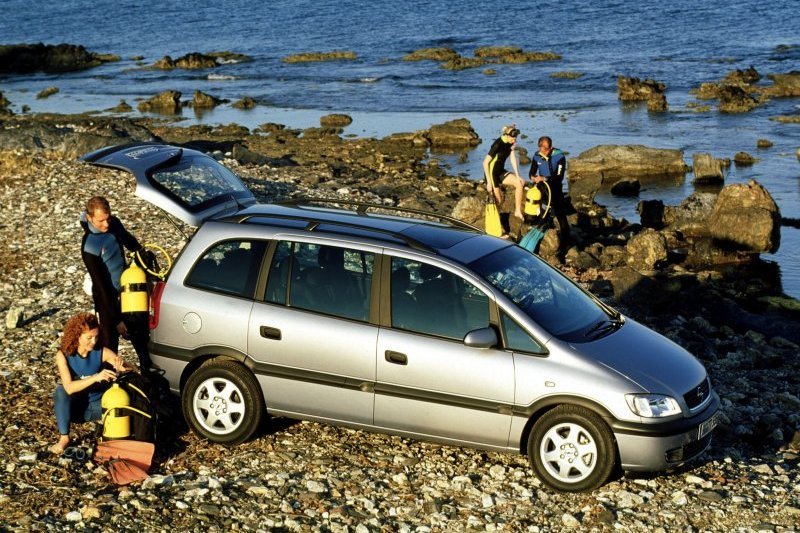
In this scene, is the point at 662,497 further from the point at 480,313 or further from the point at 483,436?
the point at 480,313

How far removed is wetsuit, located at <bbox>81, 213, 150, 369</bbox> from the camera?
10012 mm

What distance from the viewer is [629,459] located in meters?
8.39

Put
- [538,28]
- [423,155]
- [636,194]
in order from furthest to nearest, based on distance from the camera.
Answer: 1. [538,28]
2. [423,155]
3. [636,194]

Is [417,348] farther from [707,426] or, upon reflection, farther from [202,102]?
[202,102]

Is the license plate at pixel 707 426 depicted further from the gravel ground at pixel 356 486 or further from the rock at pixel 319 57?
the rock at pixel 319 57

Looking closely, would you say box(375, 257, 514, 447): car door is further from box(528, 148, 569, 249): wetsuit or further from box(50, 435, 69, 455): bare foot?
box(528, 148, 569, 249): wetsuit

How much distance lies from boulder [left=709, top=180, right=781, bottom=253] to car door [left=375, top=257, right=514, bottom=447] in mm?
13297

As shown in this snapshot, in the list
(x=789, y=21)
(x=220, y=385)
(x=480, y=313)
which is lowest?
(x=220, y=385)

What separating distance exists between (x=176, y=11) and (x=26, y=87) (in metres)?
51.0

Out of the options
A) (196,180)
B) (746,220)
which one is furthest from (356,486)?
(746,220)

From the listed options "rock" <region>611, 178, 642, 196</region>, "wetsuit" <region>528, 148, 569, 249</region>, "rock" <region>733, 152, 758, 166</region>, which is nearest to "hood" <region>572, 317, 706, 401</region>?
"wetsuit" <region>528, 148, 569, 249</region>

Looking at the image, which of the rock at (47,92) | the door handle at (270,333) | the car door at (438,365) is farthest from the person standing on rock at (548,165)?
the rock at (47,92)

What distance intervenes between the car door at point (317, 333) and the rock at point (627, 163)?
63.8 ft

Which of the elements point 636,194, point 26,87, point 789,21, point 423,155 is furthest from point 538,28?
point 636,194
